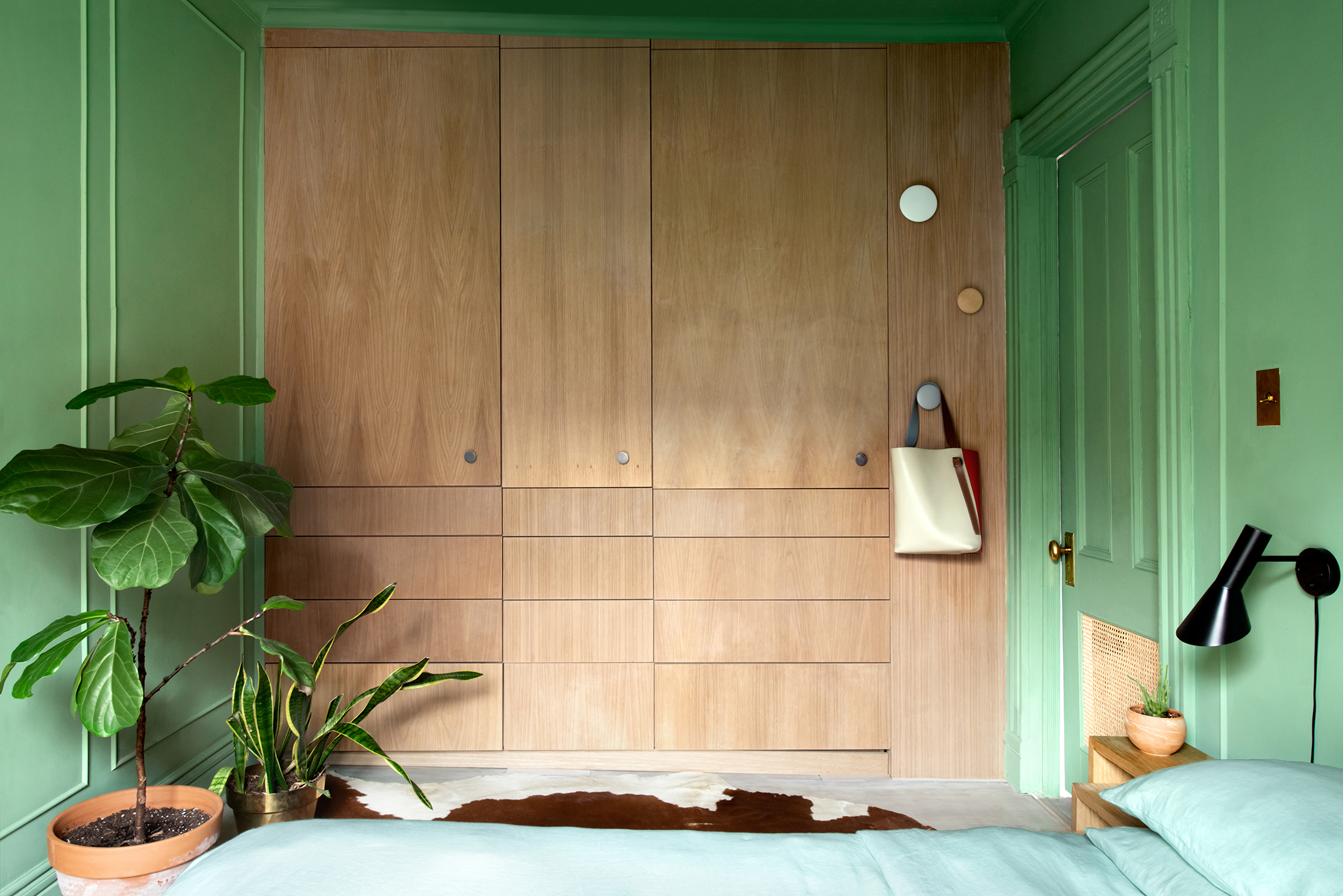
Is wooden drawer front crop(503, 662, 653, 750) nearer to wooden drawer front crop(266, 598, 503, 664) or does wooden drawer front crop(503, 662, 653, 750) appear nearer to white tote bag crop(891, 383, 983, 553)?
wooden drawer front crop(266, 598, 503, 664)

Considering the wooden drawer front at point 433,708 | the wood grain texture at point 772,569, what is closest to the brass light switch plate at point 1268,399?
the wood grain texture at point 772,569

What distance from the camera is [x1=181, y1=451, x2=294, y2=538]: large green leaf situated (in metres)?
1.87

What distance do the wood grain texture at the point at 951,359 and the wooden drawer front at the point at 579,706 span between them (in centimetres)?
91

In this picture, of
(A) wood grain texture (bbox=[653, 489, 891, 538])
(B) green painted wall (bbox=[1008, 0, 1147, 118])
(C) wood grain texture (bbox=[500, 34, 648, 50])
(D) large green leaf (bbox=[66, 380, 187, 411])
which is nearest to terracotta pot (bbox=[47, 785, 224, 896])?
(D) large green leaf (bbox=[66, 380, 187, 411])

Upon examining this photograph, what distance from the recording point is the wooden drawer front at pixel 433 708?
2.73 m

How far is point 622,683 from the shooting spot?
2.73m

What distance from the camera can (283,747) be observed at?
7.31ft

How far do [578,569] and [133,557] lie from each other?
139cm

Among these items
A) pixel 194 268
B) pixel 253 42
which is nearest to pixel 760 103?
pixel 253 42

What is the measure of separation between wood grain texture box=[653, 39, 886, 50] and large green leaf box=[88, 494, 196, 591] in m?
2.16

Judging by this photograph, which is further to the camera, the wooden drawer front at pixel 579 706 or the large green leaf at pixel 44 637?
the wooden drawer front at pixel 579 706

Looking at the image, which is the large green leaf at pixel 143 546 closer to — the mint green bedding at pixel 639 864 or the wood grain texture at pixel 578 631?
the mint green bedding at pixel 639 864

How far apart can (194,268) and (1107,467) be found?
2874mm

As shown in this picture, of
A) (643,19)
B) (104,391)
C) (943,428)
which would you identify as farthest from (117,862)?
(643,19)
